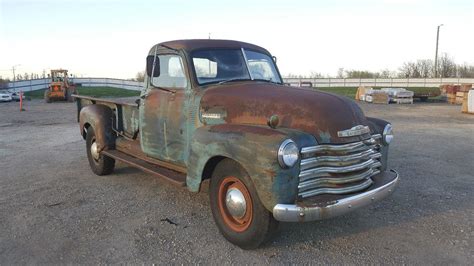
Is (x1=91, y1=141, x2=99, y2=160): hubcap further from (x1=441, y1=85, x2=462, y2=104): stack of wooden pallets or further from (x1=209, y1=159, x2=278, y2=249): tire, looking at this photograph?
(x1=441, y1=85, x2=462, y2=104): stack of wooden pallets

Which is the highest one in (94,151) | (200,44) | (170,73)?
(200,44)

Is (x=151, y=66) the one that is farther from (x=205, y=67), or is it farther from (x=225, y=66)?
(x=225, y=66)

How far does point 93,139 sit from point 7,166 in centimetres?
208

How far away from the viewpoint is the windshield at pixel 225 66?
508 centimetres

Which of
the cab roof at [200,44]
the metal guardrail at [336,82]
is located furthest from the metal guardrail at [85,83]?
the cab roof at [200,44]

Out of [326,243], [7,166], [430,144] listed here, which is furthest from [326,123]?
[430,144]

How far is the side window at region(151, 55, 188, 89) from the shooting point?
5146mm

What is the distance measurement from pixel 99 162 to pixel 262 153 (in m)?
4.27

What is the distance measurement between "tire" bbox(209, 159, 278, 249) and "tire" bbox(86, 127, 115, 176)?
326cm

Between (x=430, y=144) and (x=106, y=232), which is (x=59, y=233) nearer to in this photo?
(x=106, y=232)

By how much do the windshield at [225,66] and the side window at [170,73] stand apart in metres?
0.22

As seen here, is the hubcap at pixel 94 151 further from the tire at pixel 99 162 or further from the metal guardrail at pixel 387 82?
the metal guardrail at pixel 387 82

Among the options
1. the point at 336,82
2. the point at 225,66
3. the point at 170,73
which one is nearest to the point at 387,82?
the point at 336,82

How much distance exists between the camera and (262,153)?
3594 millimetres
